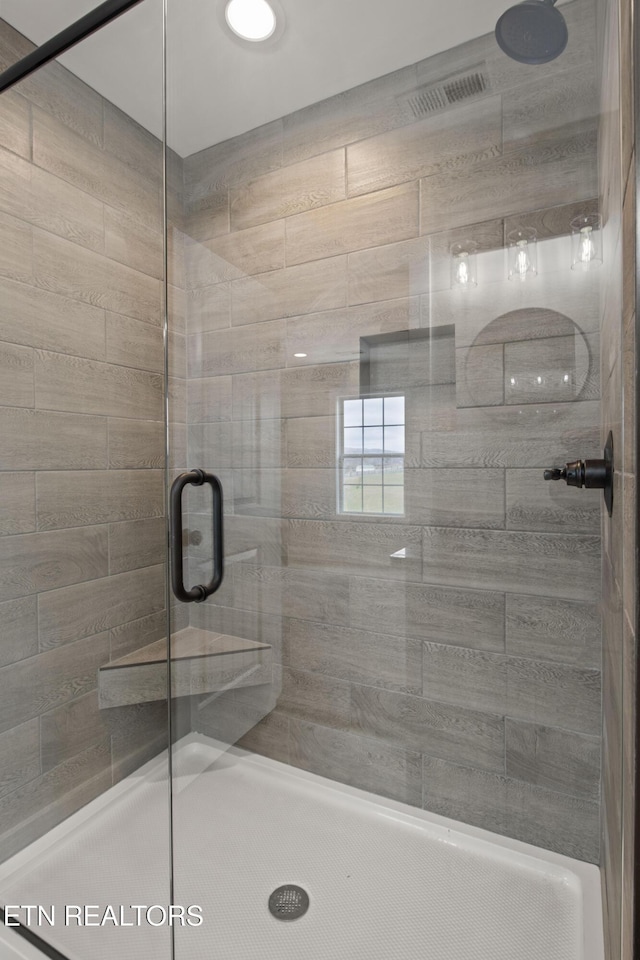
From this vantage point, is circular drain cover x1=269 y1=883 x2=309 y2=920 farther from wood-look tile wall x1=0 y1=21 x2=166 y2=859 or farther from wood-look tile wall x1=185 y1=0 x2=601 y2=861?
wood-look tile wall x1=0 y1=21 x2=166 y2=859

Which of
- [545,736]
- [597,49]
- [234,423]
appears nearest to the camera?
[597,49]

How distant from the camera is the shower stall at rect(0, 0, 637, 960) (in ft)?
3.01

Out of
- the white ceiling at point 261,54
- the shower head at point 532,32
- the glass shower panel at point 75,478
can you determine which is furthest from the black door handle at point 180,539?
the shower head at point 532,32

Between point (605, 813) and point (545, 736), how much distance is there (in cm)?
15

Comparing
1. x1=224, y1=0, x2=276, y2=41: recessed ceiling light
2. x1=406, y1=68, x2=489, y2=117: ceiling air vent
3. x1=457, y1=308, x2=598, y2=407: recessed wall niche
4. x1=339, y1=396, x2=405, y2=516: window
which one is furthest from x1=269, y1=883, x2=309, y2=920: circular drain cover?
x1=224, y1=0, x2=276, y2=41: recessed ceiling light

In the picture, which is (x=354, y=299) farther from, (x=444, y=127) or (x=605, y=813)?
(x=605, y=813)

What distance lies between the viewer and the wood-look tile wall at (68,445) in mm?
1339

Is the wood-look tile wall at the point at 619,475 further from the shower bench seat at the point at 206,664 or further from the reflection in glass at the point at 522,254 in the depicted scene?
the shower bench seat at the point at 206,664

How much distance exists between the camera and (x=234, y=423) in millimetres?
1083

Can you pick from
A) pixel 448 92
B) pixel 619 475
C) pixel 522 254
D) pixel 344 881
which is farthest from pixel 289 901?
pixel 448 92

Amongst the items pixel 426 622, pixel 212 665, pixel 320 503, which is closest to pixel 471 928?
pixel 426 622

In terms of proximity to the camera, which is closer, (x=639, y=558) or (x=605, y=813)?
(x=639, y=558)

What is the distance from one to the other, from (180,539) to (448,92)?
1.01 m

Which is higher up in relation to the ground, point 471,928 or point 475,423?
point 475,423
